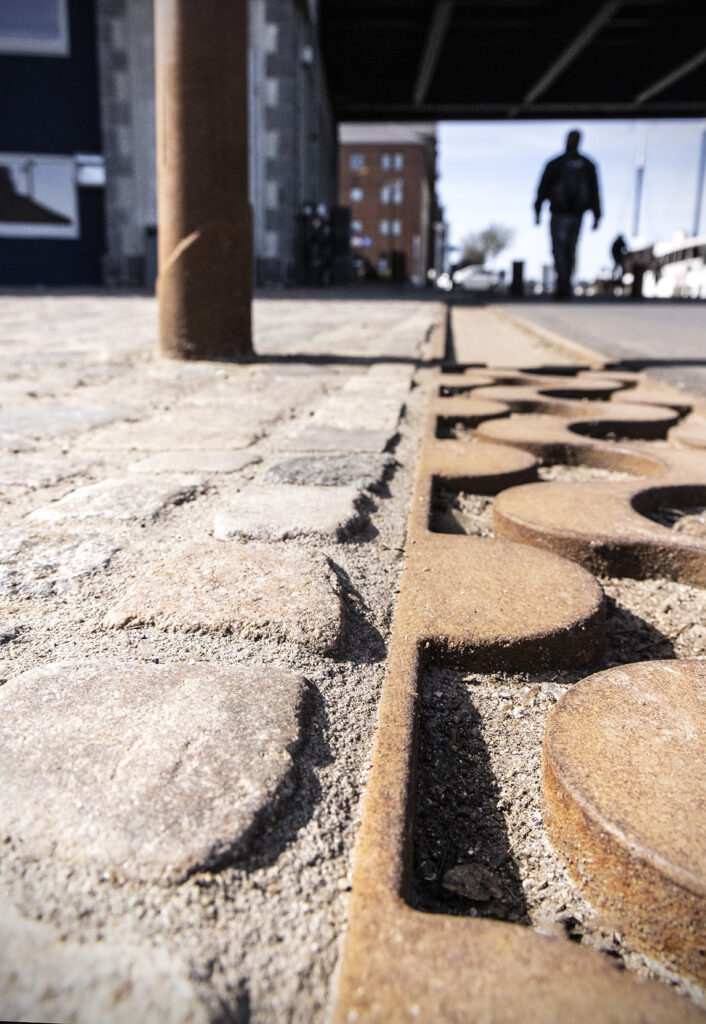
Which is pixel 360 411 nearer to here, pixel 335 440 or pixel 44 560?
pixel 335 440

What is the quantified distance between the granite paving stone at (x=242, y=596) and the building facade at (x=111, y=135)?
15753 mm

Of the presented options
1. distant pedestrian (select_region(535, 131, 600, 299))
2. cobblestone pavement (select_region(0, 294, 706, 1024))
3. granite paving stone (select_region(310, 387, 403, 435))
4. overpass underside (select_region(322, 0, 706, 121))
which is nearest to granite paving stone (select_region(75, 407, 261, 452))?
cobblestone pavement (select_region(0, 294, 706, 1024))

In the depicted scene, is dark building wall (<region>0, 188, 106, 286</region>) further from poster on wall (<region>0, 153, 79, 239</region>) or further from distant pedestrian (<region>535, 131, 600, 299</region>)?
distant pedestrian (<region>535, 131, 600, 299</region>)

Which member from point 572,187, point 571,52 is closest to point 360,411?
point 572,187

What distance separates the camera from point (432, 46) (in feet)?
62.8

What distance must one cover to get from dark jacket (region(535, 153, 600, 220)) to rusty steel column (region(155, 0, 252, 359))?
997cm

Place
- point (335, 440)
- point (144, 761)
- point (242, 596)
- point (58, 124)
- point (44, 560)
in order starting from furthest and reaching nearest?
1. point (58, 124)
2. point (335, 440)
3. point (44, 560)
4. point (242, 596)
5. point (144, 761)

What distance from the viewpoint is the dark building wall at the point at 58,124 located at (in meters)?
16.7

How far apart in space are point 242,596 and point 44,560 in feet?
1.21

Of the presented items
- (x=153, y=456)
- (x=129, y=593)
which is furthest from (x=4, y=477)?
(x=129, y=593)

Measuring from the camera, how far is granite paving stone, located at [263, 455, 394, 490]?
1.68 meters

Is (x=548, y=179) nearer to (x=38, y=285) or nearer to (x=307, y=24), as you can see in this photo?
(x=307, y=24)

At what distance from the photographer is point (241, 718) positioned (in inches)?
30.1

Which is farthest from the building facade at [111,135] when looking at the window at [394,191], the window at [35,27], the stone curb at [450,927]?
the window at [394,191]
